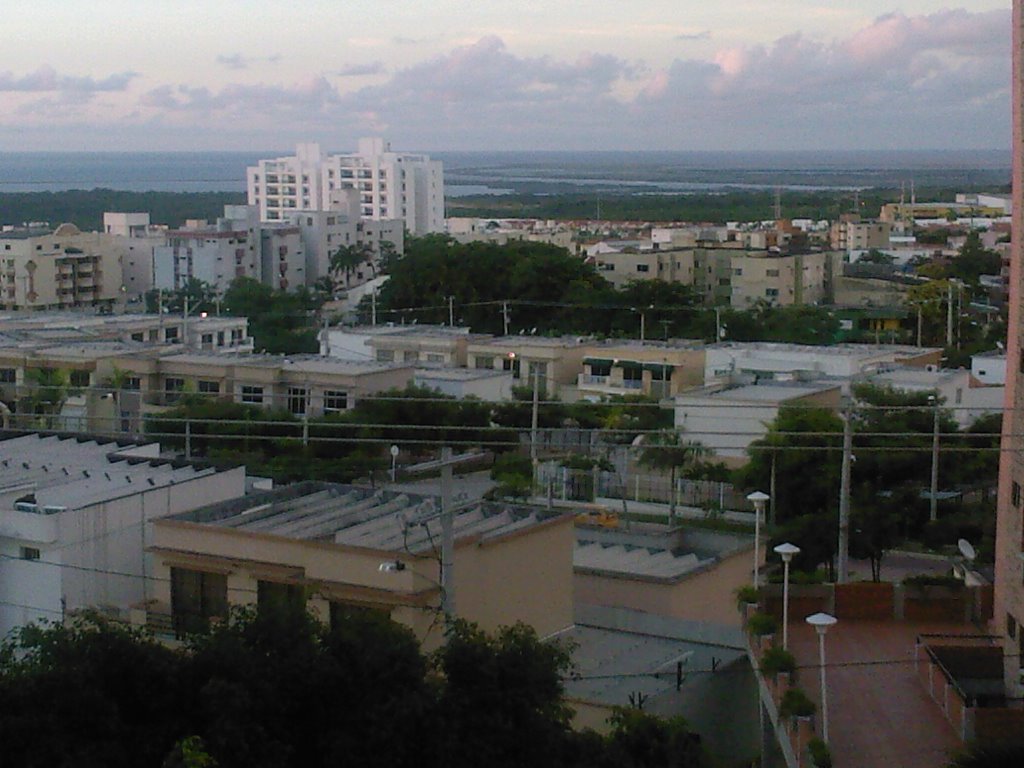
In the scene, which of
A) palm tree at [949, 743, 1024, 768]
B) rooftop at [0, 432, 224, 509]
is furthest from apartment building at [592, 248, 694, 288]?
palm tree at [949, 743, 1024, 768]

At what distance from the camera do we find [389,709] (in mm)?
6848

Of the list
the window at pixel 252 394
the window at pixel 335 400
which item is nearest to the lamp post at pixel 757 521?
the window at pixel 335 400

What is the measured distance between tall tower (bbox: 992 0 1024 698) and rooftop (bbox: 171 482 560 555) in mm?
2904

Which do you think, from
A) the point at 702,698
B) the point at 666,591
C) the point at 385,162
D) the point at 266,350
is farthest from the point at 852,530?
the point at 385,162

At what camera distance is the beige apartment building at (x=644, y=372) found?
27.2 metres

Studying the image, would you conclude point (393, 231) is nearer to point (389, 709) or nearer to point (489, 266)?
point (489, 266)

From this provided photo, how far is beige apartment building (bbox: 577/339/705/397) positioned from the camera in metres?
27.2

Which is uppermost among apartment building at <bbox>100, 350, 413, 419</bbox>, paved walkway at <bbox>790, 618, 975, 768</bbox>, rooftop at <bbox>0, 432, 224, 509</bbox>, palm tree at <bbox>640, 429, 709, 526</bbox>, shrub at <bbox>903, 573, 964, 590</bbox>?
rooftop at <bbox>0, 432, 224, 509</bbox>

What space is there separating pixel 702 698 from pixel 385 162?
79240mm

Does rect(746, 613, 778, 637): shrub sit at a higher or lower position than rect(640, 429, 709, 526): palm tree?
higher

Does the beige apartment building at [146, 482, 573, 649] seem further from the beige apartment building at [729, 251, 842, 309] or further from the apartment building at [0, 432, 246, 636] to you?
the beige apartment building at [729, 251, 842, 309]

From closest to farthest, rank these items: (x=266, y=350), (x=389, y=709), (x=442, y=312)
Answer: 1. (x=389, y=709)
2. (x=266, y=350)
3. (x=442, y=312)

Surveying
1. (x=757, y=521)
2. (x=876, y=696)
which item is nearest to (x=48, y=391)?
(x=757, y=521)

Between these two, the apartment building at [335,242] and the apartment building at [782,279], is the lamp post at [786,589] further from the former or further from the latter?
the apartment building at [335,242]
